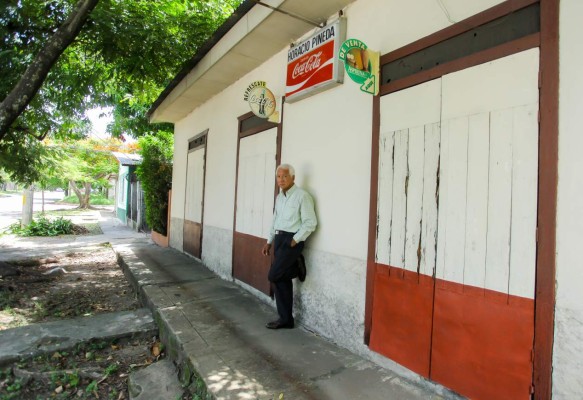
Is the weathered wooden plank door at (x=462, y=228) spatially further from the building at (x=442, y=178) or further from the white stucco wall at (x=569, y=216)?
the white stucco wall at (x=569, y=216)

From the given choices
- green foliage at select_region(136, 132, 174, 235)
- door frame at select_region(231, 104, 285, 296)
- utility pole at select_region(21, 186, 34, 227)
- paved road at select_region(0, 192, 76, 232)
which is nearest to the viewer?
door frame at select_region(231, 104, 285, 296)

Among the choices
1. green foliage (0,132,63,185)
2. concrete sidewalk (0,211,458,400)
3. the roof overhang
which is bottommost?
concrete sidewalk (0,211,458,400)

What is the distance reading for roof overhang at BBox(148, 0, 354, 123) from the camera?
3.64 m

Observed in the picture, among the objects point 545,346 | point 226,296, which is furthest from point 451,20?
point 226,296

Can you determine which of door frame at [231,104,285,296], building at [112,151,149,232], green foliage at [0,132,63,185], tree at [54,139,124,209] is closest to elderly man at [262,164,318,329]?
door frame at [231,104,285,296]

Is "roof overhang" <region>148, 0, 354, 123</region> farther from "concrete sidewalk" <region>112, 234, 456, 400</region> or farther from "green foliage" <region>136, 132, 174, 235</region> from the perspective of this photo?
"green foliage" <region>136, 132, 174, 235</region>

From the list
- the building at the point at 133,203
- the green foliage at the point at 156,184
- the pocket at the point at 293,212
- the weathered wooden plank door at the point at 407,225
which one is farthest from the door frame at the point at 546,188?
the building at the point at 133,203

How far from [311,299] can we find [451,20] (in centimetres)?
274

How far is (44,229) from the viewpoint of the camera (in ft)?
41.1

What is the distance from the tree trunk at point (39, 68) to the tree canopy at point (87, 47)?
0.10m

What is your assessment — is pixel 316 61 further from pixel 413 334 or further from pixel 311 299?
pixel 413 334

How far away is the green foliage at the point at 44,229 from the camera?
12328 millimetres

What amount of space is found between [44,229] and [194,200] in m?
8.34

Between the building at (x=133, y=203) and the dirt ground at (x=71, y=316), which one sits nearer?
the dirt ground at (x=71, y=316)
